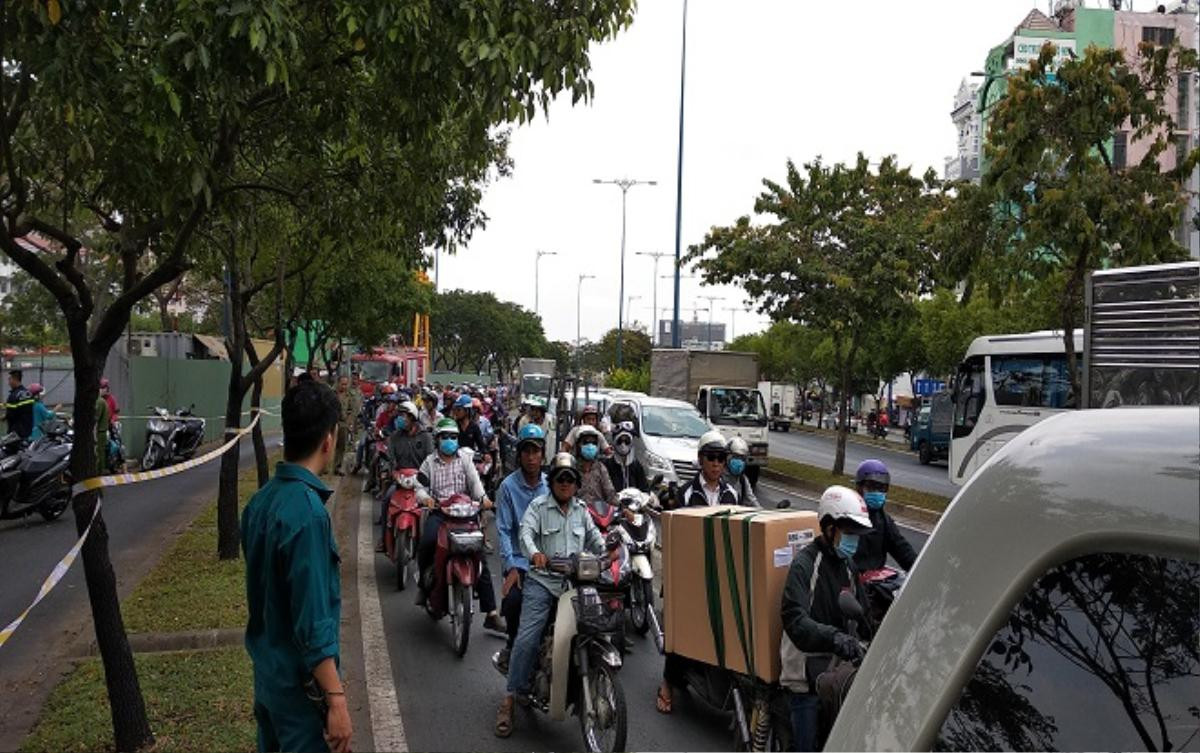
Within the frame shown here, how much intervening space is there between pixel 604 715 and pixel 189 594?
15.0 ft

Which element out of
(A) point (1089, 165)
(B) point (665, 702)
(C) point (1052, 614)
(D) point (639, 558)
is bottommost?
(B) point (665, 702)

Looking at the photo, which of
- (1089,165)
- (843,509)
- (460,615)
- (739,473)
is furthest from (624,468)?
(843,509)

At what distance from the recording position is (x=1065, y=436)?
1.30m

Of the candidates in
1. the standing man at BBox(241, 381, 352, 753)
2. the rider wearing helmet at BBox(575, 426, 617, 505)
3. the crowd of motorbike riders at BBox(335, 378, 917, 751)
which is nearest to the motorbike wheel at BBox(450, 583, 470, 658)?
the crowd of motorbike riders at BBox(335, 378, 917, 751)

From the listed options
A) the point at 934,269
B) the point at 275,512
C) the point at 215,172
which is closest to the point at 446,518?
the point at 215,172

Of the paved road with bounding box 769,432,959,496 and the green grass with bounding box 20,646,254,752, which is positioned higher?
the green grass with bounding box 20,646,254,752

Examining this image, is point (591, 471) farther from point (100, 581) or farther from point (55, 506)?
point (55, 506)

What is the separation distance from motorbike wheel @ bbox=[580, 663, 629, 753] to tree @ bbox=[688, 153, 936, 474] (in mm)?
16072

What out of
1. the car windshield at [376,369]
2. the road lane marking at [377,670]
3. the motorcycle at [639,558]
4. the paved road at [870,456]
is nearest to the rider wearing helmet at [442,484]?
the road lane marking at [377,670]

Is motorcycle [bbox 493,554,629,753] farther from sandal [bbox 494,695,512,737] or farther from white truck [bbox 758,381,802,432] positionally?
white truck [bbox 758,381,802,432]

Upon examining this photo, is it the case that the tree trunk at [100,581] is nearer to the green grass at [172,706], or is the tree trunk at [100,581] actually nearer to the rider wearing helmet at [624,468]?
the green grass at [172,706]

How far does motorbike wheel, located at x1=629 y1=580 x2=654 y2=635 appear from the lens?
843cm

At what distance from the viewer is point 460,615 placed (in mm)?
7957

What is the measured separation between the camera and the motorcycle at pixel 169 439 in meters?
18.2
